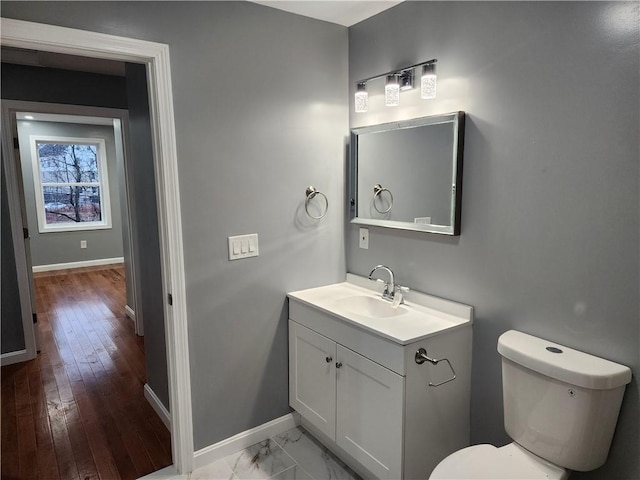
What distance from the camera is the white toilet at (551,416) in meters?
1.39

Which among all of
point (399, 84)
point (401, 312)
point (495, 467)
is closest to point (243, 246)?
point (401, 312)

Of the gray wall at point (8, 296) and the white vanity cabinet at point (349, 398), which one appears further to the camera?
the gray wall at point (8, 296)

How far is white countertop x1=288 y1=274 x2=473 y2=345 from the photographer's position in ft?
5.83

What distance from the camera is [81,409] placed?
107 inches

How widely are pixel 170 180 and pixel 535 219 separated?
5.07 feet

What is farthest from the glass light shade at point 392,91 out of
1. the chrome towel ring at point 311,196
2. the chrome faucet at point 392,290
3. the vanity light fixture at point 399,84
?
the chrome faucet at point 392,290

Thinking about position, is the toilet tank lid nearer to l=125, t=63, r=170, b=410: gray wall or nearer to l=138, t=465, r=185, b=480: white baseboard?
l=138, t=465, r=185, b=480: white baseboard

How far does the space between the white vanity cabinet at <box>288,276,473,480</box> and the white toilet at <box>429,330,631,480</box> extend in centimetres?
27

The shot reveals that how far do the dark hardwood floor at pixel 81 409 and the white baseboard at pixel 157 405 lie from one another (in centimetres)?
3

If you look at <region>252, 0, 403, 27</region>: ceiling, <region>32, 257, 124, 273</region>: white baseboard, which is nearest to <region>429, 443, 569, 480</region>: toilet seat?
<region>252, 0, 403, 27</region>: ceiling

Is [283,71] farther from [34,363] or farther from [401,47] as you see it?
[34,363]

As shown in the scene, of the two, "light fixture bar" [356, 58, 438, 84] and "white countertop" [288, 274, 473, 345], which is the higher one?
"light fixture bar" [356, 58, 438, 84]

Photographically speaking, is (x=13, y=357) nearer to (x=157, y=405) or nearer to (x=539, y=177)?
(x=157, y=405)

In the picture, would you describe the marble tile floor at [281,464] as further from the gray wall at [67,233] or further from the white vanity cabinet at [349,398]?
the gray wall at [67,233]
